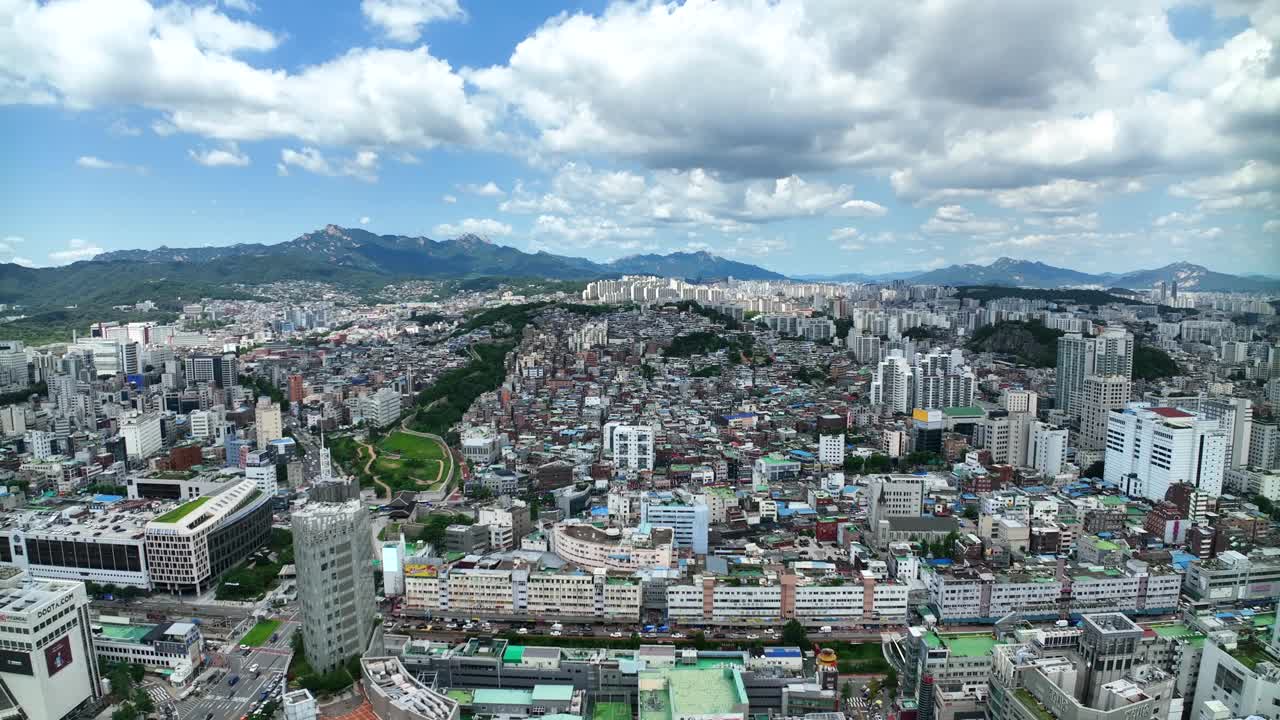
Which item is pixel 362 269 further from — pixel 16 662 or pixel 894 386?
pixel 16 662

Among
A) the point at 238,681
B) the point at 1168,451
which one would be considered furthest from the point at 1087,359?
the point at 238,681

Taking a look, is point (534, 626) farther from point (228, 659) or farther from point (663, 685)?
point (228, 659)

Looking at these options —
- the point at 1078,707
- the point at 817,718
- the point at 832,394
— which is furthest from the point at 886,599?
the point at 832,394

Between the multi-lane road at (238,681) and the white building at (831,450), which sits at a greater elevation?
the white building at (831,450)

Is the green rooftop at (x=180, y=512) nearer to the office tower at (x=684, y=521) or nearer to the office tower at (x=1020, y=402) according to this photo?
the office tower at (x=684, y=521)

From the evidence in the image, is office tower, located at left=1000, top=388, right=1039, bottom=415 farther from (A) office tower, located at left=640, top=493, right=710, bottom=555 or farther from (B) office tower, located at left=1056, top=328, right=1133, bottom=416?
(A) office tower, located at left=640, top=493, right=710, bottom=555

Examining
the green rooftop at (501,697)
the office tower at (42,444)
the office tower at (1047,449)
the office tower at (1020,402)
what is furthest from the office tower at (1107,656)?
the office tower at (42,444)
